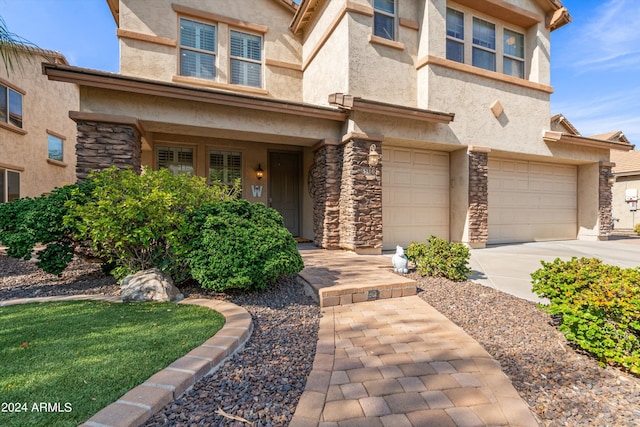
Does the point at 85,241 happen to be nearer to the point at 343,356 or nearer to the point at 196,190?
the point at 196,190

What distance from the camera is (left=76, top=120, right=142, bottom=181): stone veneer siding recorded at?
5578 mm

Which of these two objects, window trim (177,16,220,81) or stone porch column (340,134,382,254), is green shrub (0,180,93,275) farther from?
window trim (177,16,220,81)

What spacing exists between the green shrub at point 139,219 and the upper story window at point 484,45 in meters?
7.83

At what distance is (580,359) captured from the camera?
246 cm

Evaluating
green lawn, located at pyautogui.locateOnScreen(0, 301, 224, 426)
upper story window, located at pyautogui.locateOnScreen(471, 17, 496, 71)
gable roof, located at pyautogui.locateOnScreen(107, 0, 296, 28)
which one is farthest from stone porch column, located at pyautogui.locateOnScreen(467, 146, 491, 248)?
green lawn, located at pyautogui.locateOnScreen(0, 301, 224, 426)

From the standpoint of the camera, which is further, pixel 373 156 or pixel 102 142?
pixel 373 156

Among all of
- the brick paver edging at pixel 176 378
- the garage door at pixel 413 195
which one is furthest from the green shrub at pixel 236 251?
the garage door at pixel 413 195

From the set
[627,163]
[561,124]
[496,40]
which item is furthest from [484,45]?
[627,163]

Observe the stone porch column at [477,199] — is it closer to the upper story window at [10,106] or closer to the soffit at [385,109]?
the soffit at [385,109]

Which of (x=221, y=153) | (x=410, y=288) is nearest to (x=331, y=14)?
(x=221, y=153)

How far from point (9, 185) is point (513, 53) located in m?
16.1

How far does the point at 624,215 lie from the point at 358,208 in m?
20.2

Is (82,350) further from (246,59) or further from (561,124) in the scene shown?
(561,124)

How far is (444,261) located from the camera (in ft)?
15.7
